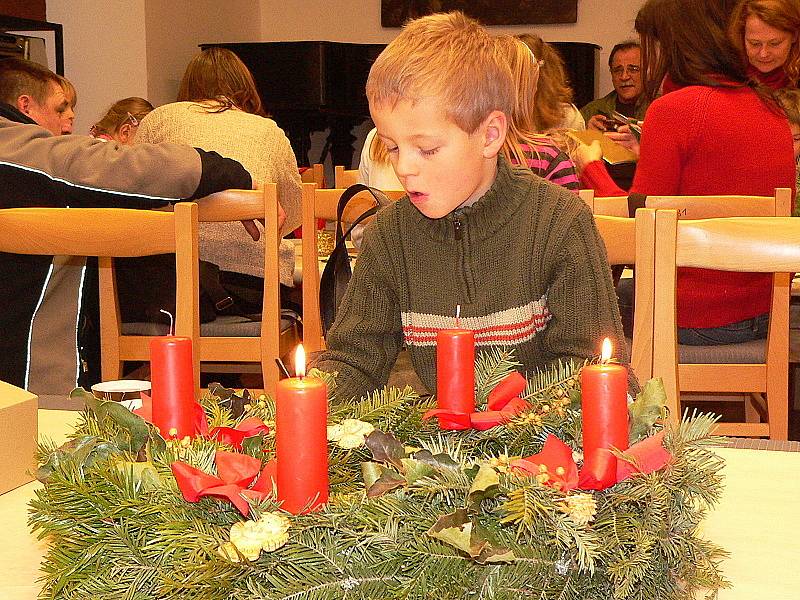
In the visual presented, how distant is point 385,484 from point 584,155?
Result: 3.24 m

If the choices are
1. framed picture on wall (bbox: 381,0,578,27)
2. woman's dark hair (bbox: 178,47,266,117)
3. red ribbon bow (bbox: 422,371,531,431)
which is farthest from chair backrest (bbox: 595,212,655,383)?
framed picture on wall (bbox: 381,0,578,27)

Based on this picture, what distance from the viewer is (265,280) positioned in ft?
9.32

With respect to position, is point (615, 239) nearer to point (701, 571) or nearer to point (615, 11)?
point (701, 571)

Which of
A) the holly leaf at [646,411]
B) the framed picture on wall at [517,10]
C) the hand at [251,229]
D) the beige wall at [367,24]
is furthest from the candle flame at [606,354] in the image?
the framed picture on wall at [517,10]

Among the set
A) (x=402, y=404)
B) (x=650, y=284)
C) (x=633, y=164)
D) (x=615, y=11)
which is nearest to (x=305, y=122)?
(x=615, y=11)

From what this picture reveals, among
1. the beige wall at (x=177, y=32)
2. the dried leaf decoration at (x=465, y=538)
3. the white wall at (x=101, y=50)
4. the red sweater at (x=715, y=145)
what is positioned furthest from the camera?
the beige wall at (x=177, y=32)

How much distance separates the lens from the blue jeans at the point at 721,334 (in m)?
2.73

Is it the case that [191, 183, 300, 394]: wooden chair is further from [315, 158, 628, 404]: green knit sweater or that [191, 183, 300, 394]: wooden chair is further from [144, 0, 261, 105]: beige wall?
[144, 0, 261, 105]: beige wall

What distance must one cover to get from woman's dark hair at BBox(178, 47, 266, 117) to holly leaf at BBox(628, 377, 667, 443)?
3543mm

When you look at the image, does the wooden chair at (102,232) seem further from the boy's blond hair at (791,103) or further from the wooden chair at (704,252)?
the boy's blond hair at (791,103)

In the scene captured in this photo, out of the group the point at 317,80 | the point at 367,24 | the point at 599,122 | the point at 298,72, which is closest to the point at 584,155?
the point at 599,122

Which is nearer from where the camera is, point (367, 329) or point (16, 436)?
point (16, 436)

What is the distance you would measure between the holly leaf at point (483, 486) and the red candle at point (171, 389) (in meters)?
0.28

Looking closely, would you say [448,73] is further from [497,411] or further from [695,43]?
[695,43]
